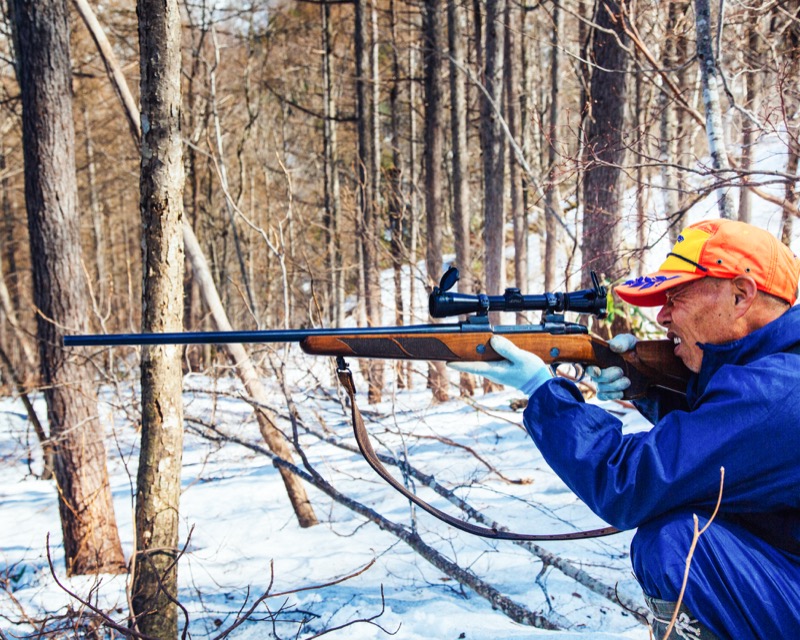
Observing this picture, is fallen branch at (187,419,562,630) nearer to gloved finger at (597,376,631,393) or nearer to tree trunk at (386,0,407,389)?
gloved finger at (597,376,631,393)

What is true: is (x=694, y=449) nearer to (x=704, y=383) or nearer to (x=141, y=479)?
(x=704, y=383)

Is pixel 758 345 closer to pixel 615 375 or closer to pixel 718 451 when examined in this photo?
pixel 718 451

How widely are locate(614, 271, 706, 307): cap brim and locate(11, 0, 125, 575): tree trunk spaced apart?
4779 mm

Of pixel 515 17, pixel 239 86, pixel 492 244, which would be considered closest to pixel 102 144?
pixel 239 86

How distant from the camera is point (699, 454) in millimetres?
1696

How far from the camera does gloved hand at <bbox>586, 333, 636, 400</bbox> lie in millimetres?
2463

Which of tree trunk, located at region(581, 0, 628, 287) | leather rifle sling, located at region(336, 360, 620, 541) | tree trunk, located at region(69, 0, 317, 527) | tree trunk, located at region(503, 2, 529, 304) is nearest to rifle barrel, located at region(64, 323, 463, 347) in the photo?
leather rifle sling, located at region(336, 360, 620, 541)

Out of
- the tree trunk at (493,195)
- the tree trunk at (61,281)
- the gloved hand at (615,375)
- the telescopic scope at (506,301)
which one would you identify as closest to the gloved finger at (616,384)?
the gloved hand at (615,375)

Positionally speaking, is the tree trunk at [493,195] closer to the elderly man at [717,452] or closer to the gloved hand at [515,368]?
the gloved hand at [515,368]

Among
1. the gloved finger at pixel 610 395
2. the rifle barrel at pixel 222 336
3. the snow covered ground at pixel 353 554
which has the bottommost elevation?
the snow covered ground at pixel 353 554

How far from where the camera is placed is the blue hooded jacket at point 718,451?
1.66 m

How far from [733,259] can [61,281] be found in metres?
5.53

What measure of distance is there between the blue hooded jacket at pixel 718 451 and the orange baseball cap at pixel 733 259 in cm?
15

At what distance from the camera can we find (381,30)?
16.8m
